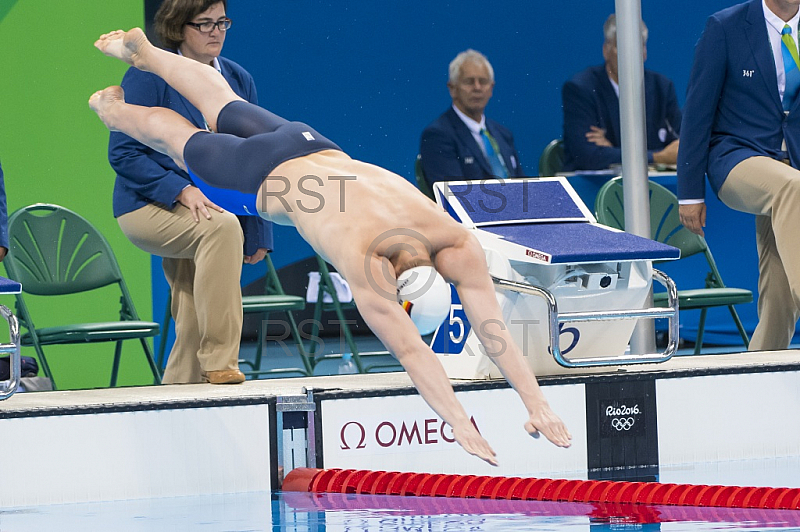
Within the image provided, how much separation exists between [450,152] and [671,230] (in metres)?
1.35

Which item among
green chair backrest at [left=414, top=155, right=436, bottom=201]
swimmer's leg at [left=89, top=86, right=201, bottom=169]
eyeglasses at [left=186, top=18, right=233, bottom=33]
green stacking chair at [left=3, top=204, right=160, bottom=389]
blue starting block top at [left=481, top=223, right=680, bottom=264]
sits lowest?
green stacking chair at [left=3, top=204, right=160, bottom=389]

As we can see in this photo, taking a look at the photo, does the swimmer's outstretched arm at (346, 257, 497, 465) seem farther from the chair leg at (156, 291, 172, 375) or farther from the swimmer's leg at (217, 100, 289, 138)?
the chair leg at (156, 291, 172, 375)

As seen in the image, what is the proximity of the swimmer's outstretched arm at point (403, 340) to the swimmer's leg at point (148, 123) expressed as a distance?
4.08 ft

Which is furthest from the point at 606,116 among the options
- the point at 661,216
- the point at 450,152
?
the point at 450,152

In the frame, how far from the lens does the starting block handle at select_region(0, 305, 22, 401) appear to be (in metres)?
4.54

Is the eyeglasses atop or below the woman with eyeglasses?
atop

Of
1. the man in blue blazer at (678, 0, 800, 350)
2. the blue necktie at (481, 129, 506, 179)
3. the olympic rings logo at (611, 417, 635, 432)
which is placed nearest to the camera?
the olympic rings logo at (611, 417, 635, 432)

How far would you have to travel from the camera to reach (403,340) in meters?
3.72

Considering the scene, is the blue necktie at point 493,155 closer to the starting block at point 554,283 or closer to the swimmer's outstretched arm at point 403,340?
the starting block at point 554,283

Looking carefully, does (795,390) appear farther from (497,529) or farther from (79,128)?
(79,128)

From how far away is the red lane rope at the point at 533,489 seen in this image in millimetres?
4176

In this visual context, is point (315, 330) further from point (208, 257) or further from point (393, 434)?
point (393, 434)

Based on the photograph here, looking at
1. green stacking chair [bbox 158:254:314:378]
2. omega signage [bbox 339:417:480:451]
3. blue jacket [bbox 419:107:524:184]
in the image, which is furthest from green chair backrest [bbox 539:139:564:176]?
omega signage [bbox 339:417:480:451]

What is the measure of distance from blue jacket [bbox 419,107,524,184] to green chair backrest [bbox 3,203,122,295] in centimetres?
171
